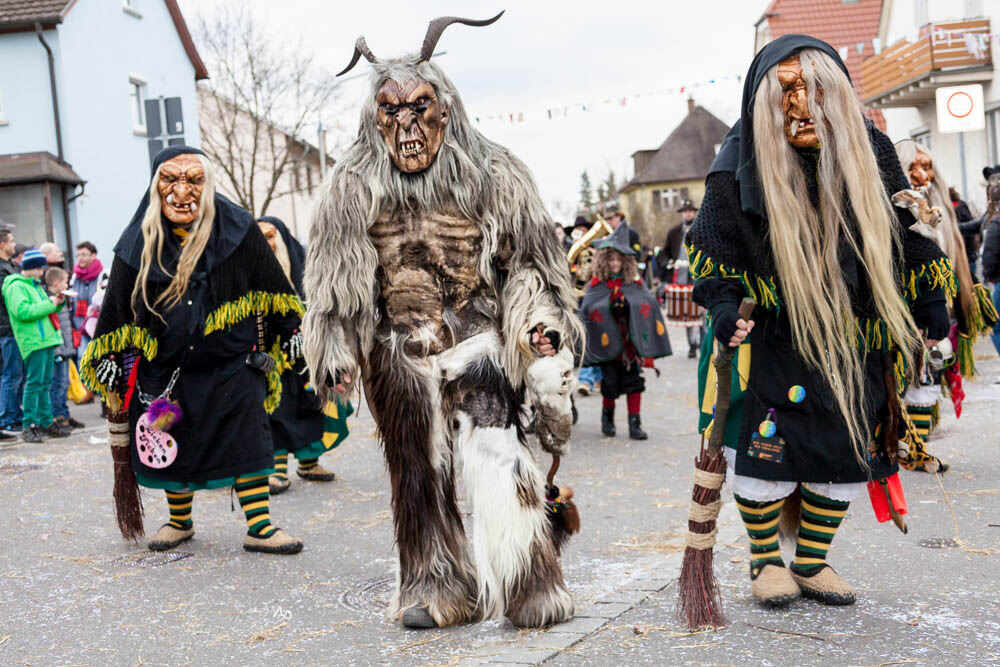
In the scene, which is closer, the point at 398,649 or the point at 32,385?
the point at 398,649

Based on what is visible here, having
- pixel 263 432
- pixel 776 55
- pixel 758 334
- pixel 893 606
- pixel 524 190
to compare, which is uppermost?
pixel 776 55

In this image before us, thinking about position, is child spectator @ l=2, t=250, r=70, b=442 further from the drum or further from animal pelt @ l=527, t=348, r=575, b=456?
animal pelt @ l=527, t=348, r=575, b=456

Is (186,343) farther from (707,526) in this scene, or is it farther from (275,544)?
(707,526)

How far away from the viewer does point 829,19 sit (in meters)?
32.7

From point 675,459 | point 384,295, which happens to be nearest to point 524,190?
point 384,295

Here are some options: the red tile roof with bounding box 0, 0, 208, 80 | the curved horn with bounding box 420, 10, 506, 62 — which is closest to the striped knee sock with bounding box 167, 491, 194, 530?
the curved horn with bounding box 420, 10, 506, 62

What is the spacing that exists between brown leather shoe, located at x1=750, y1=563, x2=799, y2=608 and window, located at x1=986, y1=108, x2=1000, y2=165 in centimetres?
1939

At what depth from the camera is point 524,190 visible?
14.1 ft

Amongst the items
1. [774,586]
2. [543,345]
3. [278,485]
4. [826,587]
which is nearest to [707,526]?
[774,586]

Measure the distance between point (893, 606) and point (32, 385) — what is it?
8.77 meters

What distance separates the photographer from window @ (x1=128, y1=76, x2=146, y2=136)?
81.3ft

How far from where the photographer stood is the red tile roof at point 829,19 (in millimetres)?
32000

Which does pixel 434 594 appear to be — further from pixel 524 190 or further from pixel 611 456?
pixel 611 456

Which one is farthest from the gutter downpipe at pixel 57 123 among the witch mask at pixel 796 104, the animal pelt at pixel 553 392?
the witch mask at pixel 796 104
